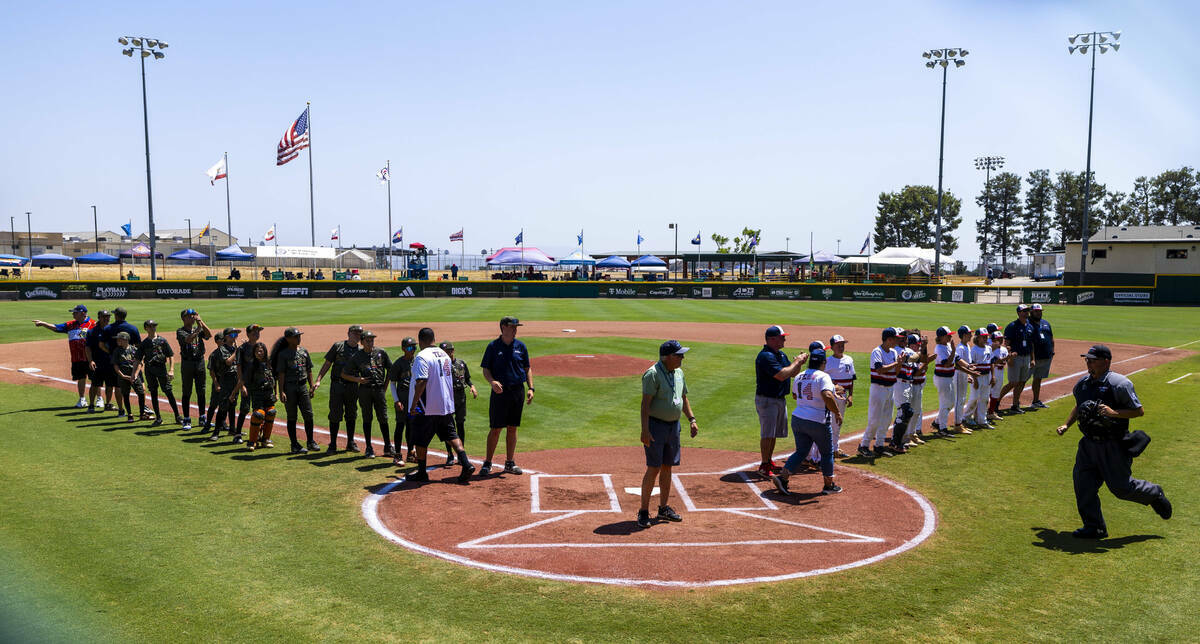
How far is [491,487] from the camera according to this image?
938cm

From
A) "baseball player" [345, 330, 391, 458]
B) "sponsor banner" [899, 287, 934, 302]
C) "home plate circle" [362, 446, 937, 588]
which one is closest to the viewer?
"home plate circle" [362, 446, 937, 588]

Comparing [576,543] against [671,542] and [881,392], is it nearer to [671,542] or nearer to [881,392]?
[671,542]

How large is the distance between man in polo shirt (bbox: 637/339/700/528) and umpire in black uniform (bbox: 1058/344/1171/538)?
398cm

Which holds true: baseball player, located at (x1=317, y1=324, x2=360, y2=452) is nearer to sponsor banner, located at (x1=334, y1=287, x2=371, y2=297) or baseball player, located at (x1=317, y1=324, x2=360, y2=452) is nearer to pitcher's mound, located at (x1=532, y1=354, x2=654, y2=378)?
pitcher's mound, located at (x1=532, y1=354, x2=654, y2=378)

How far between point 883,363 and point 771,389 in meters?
2.20

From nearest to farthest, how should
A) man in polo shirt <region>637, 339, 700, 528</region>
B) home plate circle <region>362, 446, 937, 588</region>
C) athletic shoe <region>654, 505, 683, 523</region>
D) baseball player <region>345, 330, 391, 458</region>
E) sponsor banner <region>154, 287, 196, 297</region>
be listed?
home plate circle <region>362, 446, 937, 588</region> → man in polo shirt <region>637, 339, 700, 528</region> → athletic shoe <region>654, 505, 683, 523</region> → baseball player <region>345, 330, 391, 458</region> → sponsor banner <region>154, 287, 196, 297</region>

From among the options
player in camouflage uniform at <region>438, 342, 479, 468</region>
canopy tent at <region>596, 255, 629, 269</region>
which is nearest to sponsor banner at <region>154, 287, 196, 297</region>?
canopy tent at <region>596, 255, 629, 269</region>

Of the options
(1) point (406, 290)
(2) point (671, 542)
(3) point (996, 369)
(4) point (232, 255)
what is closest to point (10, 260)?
(4) point (232, 255)

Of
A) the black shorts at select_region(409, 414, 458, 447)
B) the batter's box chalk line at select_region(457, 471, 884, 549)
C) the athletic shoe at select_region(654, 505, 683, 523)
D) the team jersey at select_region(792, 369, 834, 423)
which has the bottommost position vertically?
the batter's box chalk line at select_region(457, 471, 884, 549)

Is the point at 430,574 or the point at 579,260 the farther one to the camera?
the point at 579,260

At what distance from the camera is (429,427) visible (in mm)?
9266

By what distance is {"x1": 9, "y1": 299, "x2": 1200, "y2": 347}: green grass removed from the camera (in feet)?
99.3

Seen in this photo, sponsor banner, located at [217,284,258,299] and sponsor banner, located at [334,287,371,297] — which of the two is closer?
sponsor banner, located at [217,284,258,299]

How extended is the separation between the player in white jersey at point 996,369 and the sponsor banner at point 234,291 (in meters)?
45.4
